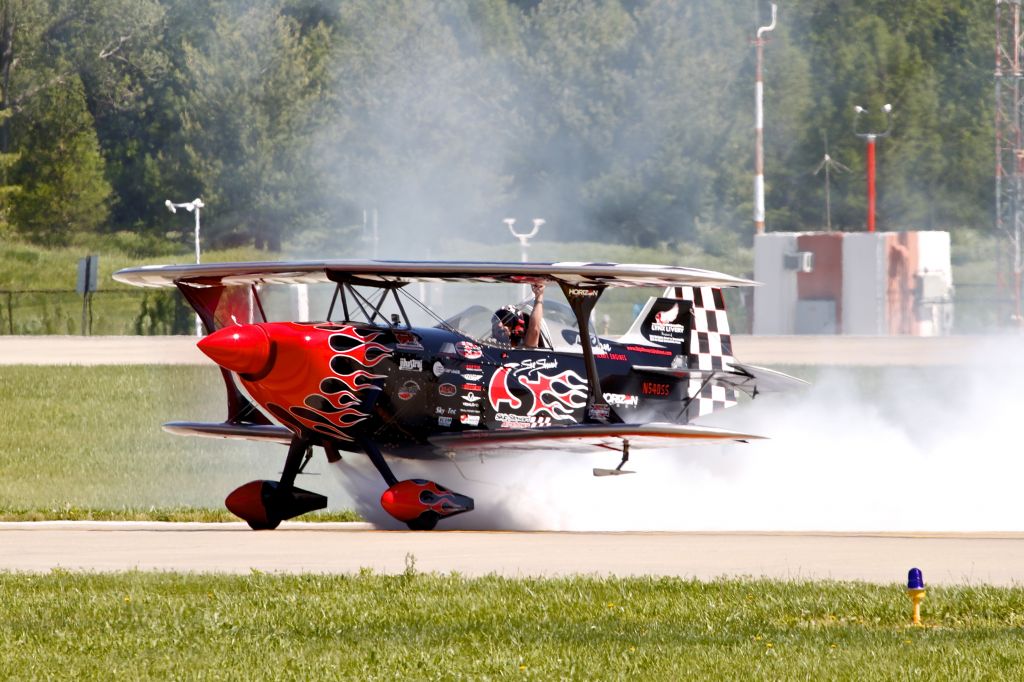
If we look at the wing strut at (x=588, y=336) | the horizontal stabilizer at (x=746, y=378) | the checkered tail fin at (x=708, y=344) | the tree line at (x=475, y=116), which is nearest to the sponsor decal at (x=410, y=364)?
the wing strut at (x=588, y=336)

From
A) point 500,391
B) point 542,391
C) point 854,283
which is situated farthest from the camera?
point 854,283

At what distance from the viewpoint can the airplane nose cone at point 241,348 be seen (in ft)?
47.8

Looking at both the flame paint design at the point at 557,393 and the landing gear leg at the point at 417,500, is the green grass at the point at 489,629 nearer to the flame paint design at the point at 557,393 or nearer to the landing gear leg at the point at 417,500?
the landing gear leg at the point at 417,500

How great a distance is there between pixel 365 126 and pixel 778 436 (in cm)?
4326

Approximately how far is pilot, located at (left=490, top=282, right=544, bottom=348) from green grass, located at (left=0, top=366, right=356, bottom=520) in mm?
4689

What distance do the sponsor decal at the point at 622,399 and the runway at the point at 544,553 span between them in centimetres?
203

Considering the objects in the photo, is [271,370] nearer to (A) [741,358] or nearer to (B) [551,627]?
(B) [551,627]

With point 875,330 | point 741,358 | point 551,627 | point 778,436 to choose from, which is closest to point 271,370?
point 551,627

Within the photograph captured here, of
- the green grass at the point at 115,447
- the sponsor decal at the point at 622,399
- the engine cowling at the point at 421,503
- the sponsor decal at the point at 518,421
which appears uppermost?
the sponsor decal at the point at 622,399

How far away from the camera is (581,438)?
617 inches

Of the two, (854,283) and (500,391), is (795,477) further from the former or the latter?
(854,283)

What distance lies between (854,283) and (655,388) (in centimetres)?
3394

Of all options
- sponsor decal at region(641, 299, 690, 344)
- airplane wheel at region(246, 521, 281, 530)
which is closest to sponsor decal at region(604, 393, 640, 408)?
sponsor decal at region(641, 299, 690, 344)

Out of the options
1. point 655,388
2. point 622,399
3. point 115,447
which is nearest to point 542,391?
point 622,399
